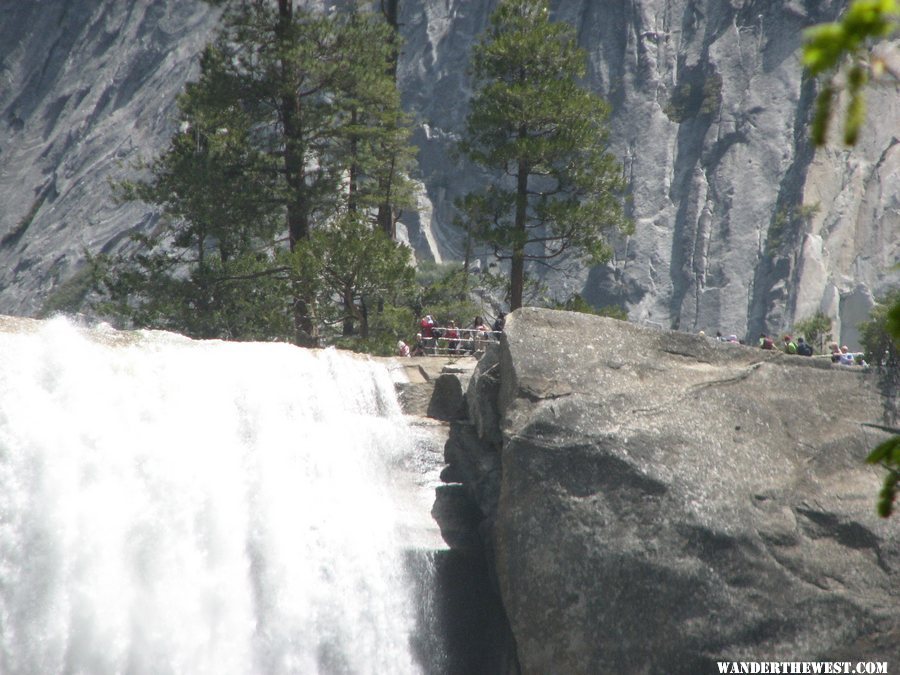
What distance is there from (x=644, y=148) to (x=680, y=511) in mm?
67045

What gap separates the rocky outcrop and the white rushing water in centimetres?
173

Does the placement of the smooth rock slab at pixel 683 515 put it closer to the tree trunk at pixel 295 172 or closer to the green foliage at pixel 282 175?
the green foliage at pixel 282 175

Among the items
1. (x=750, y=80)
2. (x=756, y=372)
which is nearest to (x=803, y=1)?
(x=750, y=80)

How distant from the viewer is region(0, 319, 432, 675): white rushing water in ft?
27.6

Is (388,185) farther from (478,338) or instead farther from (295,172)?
(478,338)

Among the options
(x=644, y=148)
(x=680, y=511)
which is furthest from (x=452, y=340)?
(x=644, y=148)

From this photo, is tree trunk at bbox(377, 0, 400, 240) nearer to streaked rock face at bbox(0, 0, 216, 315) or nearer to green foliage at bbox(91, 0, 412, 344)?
green foliage at bbox(91, 0, 412, 344)

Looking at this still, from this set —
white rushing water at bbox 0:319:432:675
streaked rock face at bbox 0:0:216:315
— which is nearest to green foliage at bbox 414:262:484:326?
white rushing water at bbox 0:319:432:675

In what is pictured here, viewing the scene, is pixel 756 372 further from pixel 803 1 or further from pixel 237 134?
pixel 803 1

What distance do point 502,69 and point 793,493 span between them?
37.8 feet

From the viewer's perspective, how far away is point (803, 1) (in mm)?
71250

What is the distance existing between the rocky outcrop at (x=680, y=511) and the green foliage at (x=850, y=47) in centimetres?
731

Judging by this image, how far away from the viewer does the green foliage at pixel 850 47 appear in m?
2.39

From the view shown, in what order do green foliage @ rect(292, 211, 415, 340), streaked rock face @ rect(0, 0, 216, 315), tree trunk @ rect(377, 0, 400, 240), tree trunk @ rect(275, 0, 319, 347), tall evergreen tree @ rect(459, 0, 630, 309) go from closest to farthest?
green foliage @ rect(292, 211, 415, 340) < tree trunk @ rect(275, 0, 319, 347) < tall evergreen tree @ rect(459, 0, 630, 309) < tree trunk @ rect(377, 0, 400, 240) < streaked rock face @ rect(0, 0, 216, 315)
